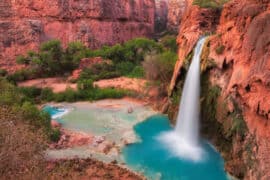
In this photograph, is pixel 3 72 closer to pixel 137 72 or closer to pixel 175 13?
pixel 137 72

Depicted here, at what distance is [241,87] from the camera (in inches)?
508

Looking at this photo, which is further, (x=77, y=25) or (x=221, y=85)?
(x=77, y=25)

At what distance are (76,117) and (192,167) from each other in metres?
11.1

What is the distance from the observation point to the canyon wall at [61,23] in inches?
1377

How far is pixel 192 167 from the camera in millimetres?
13945

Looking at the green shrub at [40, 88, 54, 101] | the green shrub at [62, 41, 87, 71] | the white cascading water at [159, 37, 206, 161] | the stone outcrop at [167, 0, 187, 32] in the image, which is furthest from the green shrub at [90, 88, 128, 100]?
the stone outcrop at [167, 0, 187, 32]

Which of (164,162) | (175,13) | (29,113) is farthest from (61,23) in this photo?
(164,162)

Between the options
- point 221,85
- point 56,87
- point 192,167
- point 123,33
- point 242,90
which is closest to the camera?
point 242,90

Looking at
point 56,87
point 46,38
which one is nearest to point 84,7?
point 46,38

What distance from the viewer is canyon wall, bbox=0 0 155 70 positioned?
35.0m

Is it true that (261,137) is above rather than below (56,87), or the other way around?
above

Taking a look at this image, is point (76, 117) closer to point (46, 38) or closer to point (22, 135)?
point (22, 135)

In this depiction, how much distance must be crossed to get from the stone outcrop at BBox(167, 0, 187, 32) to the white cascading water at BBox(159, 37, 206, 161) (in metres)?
36.4

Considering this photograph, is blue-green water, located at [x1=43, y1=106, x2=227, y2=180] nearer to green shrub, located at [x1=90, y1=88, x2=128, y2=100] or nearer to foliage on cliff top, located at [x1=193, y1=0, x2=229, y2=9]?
green shrub, located at [x1=90, y1=88, x2=128, y2=100]
